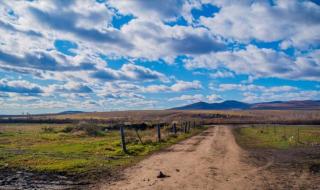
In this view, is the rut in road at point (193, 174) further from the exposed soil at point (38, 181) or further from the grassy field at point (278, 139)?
the grassy field at point (278, 139)

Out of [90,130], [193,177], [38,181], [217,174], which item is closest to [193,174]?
[193,177]

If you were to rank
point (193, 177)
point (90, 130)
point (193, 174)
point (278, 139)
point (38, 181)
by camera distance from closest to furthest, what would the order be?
1. point (38, 181)
2. point (193, 177)
3. point (193, 174)
4. point (278, 139)
5. point (90, 130)

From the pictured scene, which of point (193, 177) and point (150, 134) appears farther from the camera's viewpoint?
point (150, 134)

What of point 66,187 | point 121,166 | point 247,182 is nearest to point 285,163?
point 247,182

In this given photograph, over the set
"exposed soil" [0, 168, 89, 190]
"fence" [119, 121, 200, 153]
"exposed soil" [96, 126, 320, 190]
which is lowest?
"exposed soil" [96, 126, 320, 190]

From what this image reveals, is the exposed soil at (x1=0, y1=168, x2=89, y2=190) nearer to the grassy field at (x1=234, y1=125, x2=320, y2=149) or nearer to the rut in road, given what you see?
the rut in road

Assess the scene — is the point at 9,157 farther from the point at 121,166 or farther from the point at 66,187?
the point at 66,187

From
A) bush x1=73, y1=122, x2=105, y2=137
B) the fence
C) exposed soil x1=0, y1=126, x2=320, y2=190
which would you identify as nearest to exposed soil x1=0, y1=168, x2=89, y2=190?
exposed soil x1=0, y1=126, x2=320, y2=190

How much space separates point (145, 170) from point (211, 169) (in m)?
2.88

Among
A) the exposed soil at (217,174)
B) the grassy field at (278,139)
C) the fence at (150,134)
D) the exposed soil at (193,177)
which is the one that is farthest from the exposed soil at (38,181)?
the grassy field at (278,139)

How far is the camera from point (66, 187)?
42.1ft

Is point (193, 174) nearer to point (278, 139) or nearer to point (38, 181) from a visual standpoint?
point (38, 181)

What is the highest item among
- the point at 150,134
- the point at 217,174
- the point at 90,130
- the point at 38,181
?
the point at 90,130

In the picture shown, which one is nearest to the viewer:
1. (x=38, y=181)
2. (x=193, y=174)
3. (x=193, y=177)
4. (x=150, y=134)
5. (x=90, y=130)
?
(x=38, y=181)
